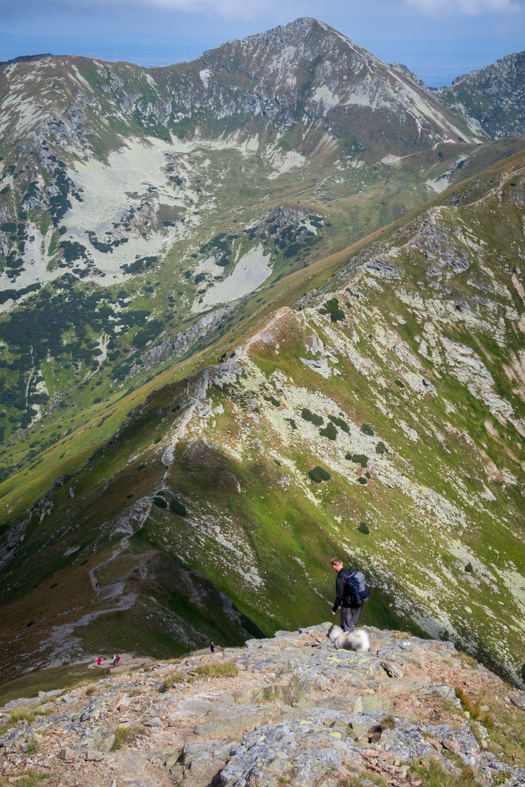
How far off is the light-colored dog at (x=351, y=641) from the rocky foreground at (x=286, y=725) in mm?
607

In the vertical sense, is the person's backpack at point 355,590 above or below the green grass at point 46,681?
above

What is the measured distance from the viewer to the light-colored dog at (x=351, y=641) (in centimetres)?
2419

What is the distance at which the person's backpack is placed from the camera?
876 inches

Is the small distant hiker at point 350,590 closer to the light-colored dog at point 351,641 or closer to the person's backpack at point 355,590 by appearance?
the person's backpack at point 355,590

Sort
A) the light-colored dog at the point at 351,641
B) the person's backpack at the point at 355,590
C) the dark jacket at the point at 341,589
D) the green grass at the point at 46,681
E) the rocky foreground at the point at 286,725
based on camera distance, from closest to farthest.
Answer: the rocky foreground at the point at 286,725 < the person's backpack at the point at 355,590 < the dark jacket at the point at 341,589 < the light-colored dog at the point at 351,641 < the green grass at the point at 46,681

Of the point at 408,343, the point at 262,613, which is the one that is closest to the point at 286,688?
the point at 262,613

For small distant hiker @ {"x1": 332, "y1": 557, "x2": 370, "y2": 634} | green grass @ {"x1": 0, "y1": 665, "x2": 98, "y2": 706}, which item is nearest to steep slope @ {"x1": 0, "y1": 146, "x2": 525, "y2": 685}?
green grass @ {"x1": 0, "y1": 665, "x2": 98, "y2": 706}

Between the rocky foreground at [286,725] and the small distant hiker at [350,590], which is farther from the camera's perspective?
the small distant hiker at [350,590]

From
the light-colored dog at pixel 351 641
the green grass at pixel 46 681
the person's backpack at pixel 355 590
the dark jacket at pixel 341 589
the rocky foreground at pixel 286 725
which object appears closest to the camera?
the rocky foreground at pixel 286 725

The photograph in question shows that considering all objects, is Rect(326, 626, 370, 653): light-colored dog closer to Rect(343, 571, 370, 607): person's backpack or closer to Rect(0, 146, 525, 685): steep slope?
Rect(343, 571, 370, 607): person's backpack

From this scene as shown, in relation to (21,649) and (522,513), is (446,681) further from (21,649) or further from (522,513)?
(522,513)

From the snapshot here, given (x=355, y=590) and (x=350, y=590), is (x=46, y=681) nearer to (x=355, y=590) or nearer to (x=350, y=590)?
(x=350, y=590)

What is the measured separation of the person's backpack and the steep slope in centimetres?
2534

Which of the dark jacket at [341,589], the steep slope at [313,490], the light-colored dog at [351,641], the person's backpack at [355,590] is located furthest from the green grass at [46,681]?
the person's backpack at [355,590]
